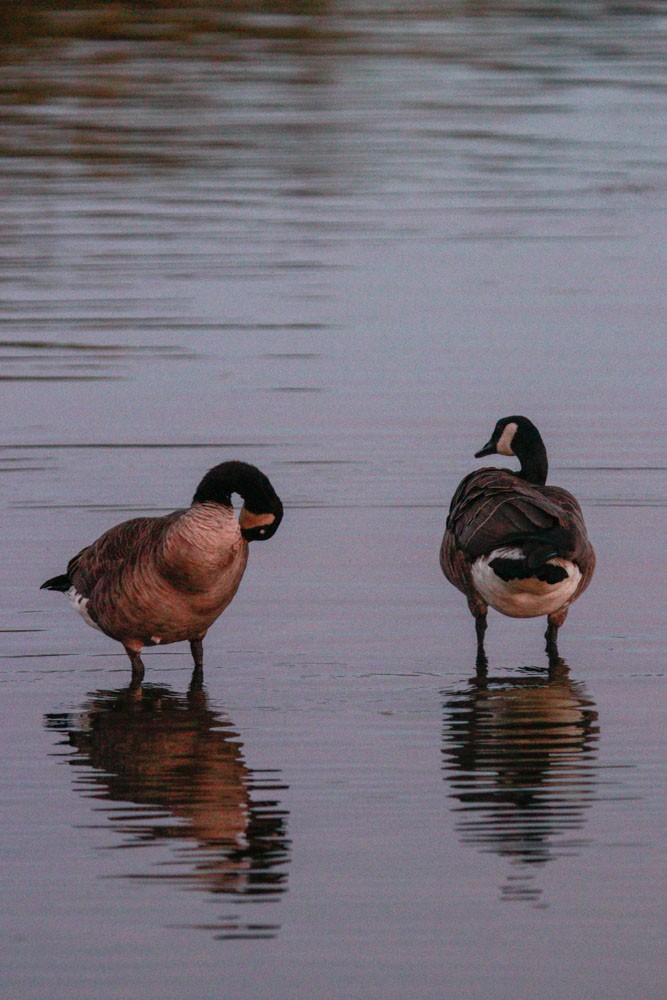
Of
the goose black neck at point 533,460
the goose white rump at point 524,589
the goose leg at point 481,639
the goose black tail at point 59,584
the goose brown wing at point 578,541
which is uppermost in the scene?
the goose black neck at point 533,460

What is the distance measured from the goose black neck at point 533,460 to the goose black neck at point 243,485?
2.59 meters

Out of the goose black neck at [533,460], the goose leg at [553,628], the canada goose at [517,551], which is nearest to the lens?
the canada goose at [517,551]

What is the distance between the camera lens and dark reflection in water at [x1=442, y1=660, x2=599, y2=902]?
6.42 metres

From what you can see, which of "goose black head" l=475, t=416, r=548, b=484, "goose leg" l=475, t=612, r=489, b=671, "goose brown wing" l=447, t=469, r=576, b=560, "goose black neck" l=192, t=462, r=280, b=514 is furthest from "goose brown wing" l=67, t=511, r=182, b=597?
"goose black head" l=475, t=416, r=548, b=484

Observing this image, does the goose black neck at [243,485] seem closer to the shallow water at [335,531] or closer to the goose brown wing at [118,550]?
the goose brown wing at [118,550]

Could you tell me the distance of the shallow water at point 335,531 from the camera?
5.86 m

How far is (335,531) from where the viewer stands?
36.7ft

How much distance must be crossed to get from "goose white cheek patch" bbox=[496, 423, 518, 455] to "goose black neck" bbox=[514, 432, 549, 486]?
0.06 metres

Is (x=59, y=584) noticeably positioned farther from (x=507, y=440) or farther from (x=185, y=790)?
(x=507, y=440)

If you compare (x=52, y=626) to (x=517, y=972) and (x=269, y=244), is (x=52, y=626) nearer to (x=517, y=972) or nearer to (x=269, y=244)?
(x=517, y=972)

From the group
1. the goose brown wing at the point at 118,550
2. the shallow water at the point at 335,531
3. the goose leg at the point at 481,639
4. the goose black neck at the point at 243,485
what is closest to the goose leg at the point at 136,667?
the shallow water at the point at 335,531

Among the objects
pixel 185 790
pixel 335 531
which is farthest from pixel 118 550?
pixel 335 531

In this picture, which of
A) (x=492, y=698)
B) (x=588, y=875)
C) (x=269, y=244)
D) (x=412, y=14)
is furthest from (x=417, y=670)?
(x=412, y=14)

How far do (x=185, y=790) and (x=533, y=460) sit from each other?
160 inches
